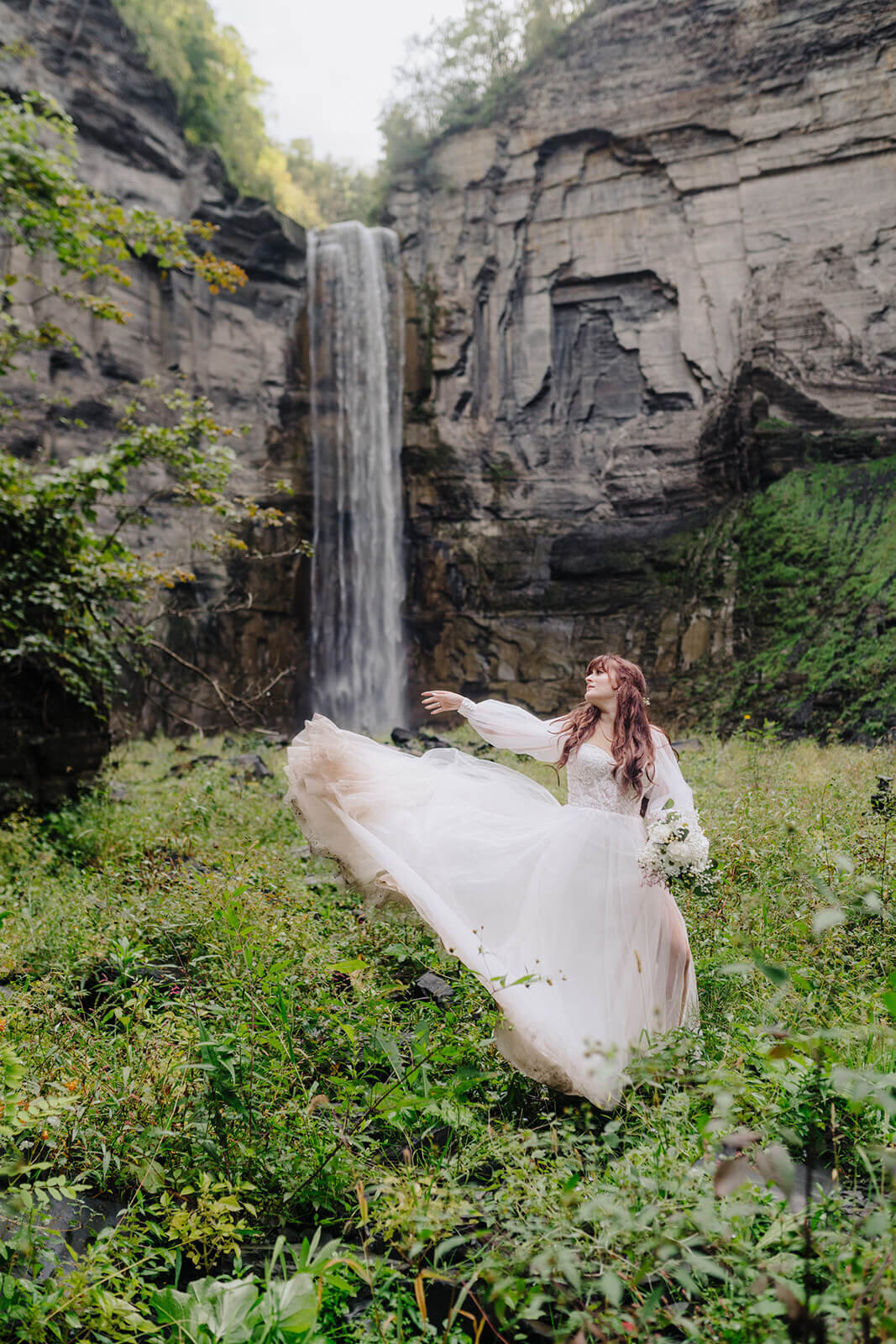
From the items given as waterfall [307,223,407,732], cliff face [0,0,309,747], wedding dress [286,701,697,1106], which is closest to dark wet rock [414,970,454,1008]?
wedding dress [286,701,697,1106]

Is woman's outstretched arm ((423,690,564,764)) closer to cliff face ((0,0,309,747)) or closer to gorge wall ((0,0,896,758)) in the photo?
gorge wall ((0,0,896,758))

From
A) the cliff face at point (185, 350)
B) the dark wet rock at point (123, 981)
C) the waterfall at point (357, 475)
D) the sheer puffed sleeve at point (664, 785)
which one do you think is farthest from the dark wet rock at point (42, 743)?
the waterfall at point (357, 475)

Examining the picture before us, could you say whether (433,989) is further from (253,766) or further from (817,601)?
(817,601)

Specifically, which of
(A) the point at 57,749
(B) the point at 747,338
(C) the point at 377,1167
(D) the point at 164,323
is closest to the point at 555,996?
(C) the point at 377,1167

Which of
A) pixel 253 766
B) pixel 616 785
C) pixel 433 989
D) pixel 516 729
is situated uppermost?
pixel 516 729

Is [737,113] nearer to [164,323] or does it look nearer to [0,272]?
[164,323]

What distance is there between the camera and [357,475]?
1888 centimetres

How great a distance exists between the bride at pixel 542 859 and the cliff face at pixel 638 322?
38.6 ft

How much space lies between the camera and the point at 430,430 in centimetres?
1920

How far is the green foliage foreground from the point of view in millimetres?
1979

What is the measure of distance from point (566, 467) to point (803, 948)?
620 inches

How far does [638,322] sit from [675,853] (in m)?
17.6

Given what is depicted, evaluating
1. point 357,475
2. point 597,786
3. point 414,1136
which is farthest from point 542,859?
point 357,475

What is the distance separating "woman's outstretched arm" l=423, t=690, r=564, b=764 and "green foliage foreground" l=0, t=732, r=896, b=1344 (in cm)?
113
